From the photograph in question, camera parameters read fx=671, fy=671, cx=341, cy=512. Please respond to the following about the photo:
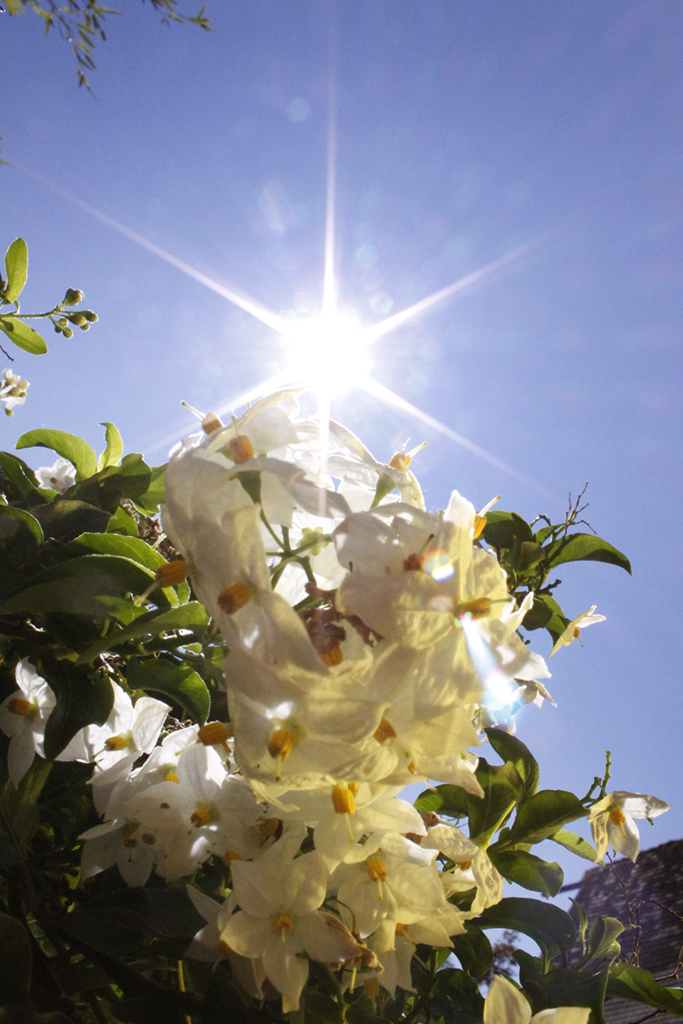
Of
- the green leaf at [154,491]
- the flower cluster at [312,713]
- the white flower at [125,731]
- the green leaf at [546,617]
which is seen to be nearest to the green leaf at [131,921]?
the flower cluster at [312,713]

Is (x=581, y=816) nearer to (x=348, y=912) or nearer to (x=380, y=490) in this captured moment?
(x=348, y=912)

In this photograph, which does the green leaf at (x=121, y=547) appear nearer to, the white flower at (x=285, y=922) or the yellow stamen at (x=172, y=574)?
the yellow stamen at (x=172, y=574)

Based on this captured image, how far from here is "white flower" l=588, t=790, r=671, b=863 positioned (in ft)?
3.11

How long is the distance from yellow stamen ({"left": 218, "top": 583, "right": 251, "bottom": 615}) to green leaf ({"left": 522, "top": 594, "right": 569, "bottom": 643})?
0.89 m

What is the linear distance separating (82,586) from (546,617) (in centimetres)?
92

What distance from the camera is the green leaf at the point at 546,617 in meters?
1.31

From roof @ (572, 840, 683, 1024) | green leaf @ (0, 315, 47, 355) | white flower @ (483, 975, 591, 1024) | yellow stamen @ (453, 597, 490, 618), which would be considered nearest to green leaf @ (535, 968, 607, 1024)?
white flower @ (483, 975, 591, 1024)

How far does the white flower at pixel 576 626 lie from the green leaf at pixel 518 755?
147mm

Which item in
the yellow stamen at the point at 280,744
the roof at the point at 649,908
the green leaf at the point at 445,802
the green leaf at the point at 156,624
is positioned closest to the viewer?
the yellow stamen at the point at 280,744

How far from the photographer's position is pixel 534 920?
960 mm

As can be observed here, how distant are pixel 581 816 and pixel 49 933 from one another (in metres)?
0.71

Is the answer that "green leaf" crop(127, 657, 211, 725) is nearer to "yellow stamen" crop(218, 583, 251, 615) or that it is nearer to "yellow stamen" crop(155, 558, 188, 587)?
"yellow stamen" crop(155, 558, 188, 587)

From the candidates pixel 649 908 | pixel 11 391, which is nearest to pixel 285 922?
pixel 11 391

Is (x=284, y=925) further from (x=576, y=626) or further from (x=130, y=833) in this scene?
(x=576, y=626)
